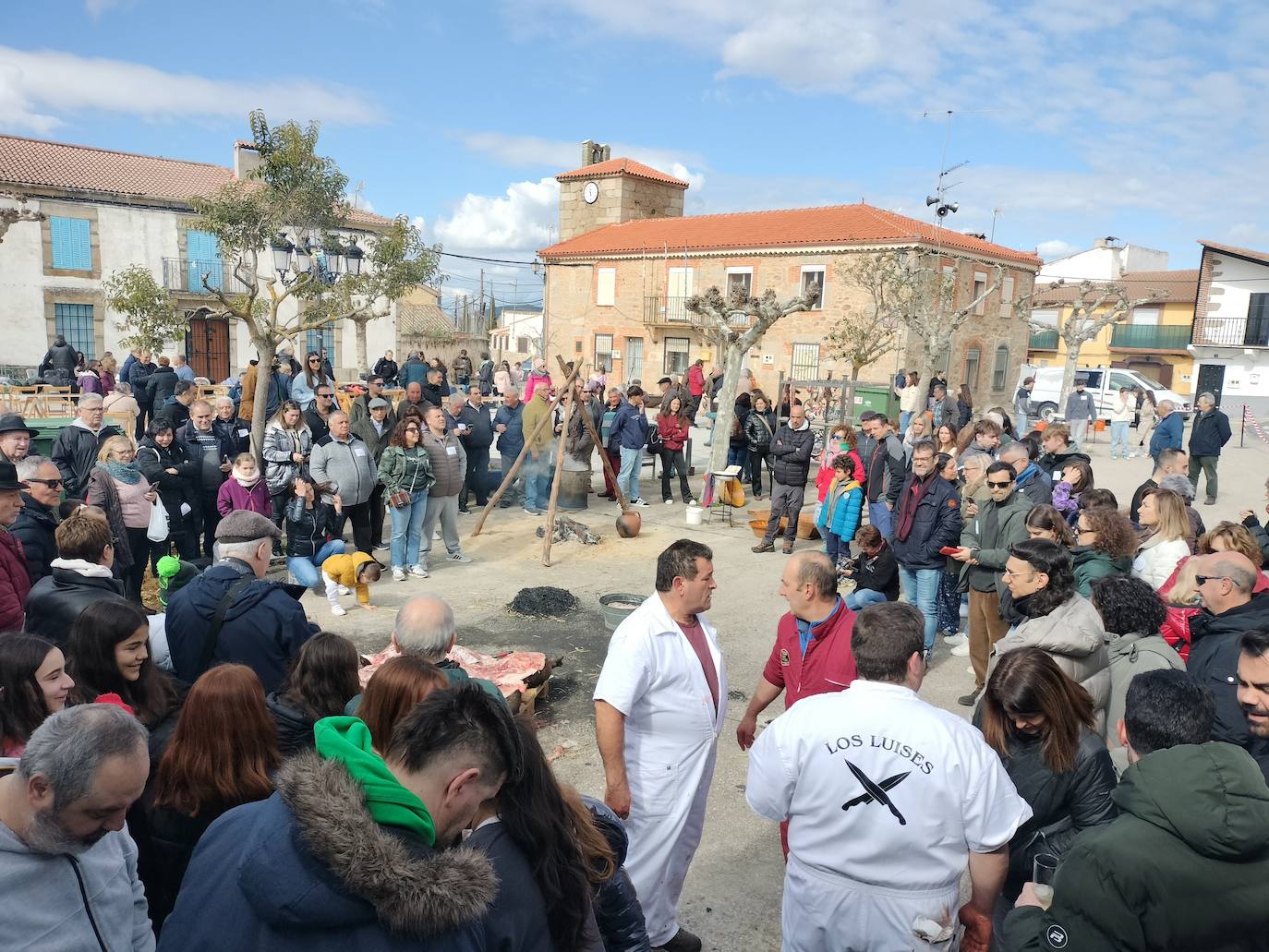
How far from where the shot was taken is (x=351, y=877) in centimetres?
147

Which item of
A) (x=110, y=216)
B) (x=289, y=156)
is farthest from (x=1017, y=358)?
(x=110, y=216)

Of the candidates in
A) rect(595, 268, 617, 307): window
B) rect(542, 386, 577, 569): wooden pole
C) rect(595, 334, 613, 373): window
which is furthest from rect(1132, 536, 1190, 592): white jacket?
rect(595, 268, 617, 307): window

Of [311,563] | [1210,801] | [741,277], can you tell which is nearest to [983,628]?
[1210,801]

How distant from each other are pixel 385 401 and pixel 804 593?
7.12 meters

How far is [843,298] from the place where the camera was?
3016cm

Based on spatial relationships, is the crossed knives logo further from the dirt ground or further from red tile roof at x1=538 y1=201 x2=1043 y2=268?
red tile roof at x1=538 y1=201 x2=1043 y2=268

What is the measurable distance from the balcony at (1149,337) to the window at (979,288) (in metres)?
16.0

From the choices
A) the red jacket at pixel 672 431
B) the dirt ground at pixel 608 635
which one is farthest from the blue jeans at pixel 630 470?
the red jacket at pixel 672 431

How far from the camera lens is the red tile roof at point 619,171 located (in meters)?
38.7

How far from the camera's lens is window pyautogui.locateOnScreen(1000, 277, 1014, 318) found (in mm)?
34553

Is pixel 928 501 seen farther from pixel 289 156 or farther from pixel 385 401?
pixel 289 156

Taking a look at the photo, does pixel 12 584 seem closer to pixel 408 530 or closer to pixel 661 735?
pixel 661 735

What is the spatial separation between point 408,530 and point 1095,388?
2575cm

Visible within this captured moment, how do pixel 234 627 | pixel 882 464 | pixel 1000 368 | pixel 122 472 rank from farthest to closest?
pixel 1000 368 < pixel 882 464 < pixel 122 472 < pixel 234 627
